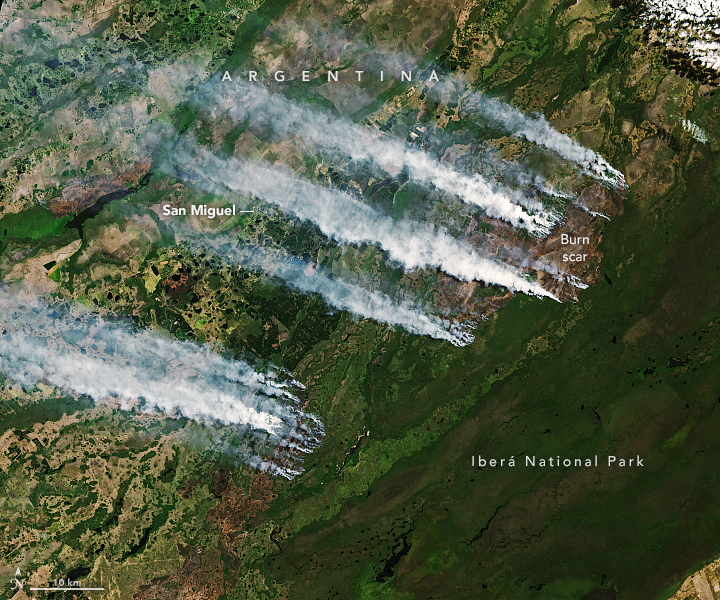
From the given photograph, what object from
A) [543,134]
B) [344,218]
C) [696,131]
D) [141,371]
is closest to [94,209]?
[141,371]

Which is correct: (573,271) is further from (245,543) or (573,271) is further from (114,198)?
(114,198)

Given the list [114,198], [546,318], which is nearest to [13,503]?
[114,198]

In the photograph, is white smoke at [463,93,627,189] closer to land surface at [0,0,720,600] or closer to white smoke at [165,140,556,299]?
land surface at [0,0,720,600]

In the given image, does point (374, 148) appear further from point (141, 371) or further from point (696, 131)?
point (696, 131)

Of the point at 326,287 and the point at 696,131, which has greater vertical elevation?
the point at 696,131

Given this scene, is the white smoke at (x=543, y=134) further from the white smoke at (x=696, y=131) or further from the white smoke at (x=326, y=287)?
the white smoke at (x=326, y=287)

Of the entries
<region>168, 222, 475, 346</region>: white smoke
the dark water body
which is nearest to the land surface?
the dark water body

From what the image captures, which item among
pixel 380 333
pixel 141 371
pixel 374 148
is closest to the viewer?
pixel 141 371

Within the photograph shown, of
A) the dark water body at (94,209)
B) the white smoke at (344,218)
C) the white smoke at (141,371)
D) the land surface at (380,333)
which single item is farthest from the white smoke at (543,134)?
the dark water body at (94,209)
